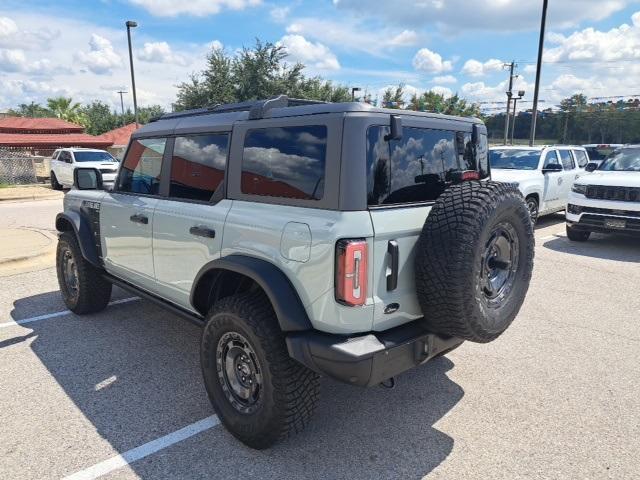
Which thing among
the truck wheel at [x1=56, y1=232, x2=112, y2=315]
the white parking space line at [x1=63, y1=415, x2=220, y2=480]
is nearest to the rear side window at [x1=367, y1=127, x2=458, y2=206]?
the white parking space line at [x1=63, y1=415, x2=220, y2=480]

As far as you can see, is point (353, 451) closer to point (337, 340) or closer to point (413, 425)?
point (413, 425)

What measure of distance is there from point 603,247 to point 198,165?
8.04 m

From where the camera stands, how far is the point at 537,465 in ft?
8.69

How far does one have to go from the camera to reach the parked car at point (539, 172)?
32.1 ft

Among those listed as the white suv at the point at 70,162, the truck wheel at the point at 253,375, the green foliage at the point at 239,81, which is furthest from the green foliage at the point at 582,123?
the truck wheel at the point at 253,375

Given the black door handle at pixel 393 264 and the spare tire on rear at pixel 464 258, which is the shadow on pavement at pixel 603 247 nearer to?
the spare tire on rear at pixel 464 258

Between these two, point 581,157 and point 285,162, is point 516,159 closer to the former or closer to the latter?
point 581,157

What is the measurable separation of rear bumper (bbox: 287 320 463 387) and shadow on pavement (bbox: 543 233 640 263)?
21.7ft

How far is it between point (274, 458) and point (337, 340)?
868mm

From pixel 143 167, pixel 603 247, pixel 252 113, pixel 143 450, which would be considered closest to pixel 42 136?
pixel 143 167

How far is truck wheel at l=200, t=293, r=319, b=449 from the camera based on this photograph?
2611mm

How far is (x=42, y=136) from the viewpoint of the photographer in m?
36.3

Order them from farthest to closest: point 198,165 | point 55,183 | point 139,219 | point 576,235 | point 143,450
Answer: point 55,183
point 576,235
point 139,219
point 198,165
point 143,450

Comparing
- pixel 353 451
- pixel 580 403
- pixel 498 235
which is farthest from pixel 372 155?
pixel 580 403
